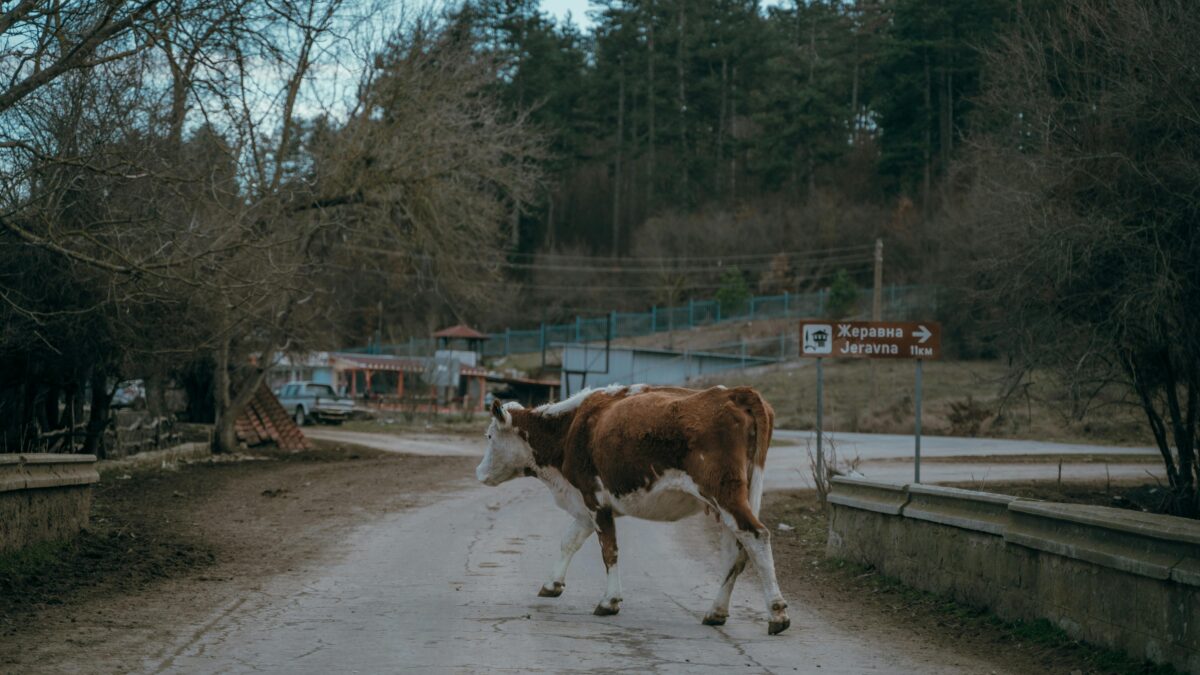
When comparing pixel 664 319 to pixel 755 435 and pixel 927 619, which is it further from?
pixel 755 435

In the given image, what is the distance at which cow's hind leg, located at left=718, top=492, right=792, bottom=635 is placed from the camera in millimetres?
9578

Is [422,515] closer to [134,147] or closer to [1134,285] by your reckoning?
[134,147]

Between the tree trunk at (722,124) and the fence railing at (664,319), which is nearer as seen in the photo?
the fence railing at (664,319)

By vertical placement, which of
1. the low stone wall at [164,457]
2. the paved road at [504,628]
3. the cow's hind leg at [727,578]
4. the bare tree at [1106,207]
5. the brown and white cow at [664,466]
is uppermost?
the bare tree at [1106,207]

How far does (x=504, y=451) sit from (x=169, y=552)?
465 cm

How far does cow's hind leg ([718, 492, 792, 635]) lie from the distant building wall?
184 feet

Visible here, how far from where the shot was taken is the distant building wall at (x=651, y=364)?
68.5 metres

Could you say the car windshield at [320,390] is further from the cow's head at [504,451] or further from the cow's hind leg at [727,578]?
the cow's hind leg at [727,578]

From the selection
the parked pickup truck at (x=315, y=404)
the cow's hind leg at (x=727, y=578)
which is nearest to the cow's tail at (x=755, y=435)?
the cow's hind leg at (x=727, y=578)

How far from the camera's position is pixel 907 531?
40.9 feet

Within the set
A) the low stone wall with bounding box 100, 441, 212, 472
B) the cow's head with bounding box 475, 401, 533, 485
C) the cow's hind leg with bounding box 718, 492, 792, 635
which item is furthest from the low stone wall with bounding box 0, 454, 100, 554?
the low stone wall with bounding box 100, 441, 212, 472

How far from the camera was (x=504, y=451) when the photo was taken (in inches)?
477

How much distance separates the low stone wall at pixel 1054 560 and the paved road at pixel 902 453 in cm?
850

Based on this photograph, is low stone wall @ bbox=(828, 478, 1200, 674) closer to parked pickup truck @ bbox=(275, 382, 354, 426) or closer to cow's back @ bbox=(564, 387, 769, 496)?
cow's back @ bbox=(564, 387, 769, 496)
